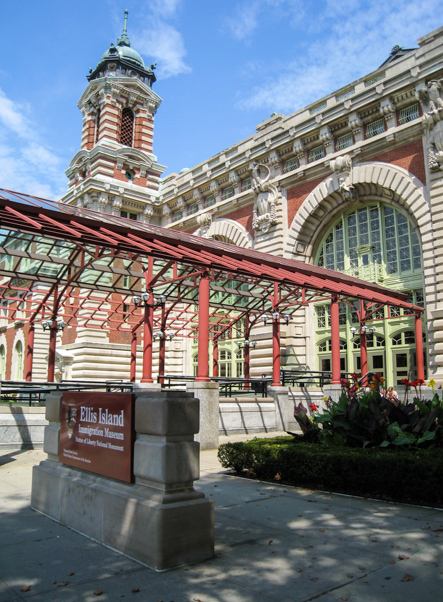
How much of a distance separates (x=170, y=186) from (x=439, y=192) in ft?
81.3

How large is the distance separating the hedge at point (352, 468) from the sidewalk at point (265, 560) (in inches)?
16.5

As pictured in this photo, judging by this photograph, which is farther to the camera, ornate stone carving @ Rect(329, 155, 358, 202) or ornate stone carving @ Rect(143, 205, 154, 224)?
→ ornate stone carving @ Rect(143, 205, 154, 224)

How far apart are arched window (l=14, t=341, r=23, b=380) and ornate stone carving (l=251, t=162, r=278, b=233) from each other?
85.6 feet

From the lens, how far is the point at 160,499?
4977 millimetres

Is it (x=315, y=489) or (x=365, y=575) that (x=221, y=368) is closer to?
(x=315, y=489)

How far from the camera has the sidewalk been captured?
427 centimetres

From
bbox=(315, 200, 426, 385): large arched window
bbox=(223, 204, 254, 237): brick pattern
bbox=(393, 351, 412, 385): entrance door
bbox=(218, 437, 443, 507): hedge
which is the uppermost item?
bbox=(223, 204, 254, 237): brick pattern

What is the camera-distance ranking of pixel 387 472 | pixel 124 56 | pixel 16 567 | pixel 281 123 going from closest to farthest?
pixel 16 567 → pixel 387 472 → pixel 281 123 → pixel 124 56

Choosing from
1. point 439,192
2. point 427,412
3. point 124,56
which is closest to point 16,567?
point 427,412

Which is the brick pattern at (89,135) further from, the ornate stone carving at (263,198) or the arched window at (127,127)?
the ornate stone carving at (263,198)

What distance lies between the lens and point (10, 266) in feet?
141

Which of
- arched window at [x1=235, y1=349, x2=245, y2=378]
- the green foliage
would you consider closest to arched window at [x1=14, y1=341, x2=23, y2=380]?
arched window at [x1=235, y1=349, x2=245, y2=378]

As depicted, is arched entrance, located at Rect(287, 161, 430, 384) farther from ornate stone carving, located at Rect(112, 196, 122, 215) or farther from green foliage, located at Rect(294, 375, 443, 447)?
ornate stone carving, located at Rect(112, 196, 122, 215)

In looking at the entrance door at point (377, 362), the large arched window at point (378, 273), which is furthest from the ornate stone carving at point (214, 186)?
the entrance door at point (377, 362)
